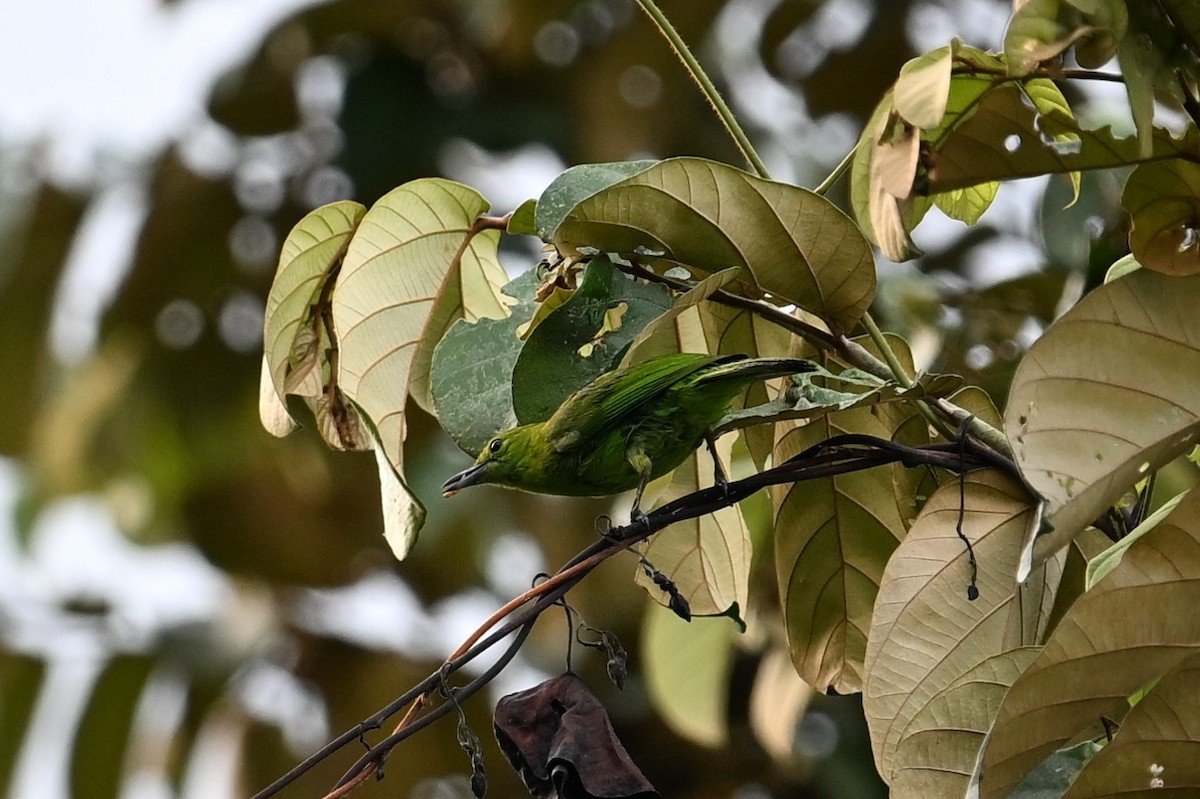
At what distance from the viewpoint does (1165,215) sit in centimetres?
141

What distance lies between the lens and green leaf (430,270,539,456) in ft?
5.23

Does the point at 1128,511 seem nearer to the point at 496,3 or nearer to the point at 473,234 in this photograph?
the point at 473,234

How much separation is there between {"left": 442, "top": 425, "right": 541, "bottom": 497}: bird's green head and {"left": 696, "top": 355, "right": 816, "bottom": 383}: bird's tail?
0.39 metres

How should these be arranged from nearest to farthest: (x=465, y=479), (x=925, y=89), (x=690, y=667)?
(x=925, y=89)
(x=465, y=479)
(x=690, y=667)

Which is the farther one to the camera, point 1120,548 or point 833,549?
point 833,549

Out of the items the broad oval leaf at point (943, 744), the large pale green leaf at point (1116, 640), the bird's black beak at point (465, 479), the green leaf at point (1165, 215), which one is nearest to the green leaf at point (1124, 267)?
the green leaf at point (1165, 215)

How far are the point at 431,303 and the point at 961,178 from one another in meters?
0.67

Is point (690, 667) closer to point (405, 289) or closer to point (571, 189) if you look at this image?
point (405, 289)

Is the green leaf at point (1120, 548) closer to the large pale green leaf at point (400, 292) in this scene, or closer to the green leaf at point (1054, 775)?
the green leaf at point (1054, 775)

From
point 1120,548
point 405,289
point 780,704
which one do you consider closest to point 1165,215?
point 1120,548

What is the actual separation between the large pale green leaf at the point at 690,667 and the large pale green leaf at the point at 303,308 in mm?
1244

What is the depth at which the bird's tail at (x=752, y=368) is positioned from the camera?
1.53 metres

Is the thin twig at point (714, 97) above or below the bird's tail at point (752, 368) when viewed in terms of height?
above

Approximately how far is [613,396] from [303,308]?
1.35ft
